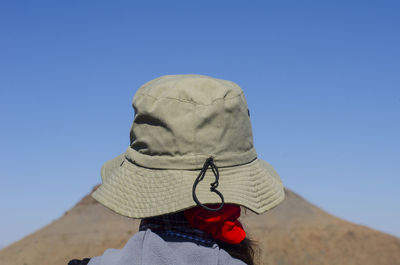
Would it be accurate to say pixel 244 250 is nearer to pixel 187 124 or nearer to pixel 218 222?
pixel 218 222

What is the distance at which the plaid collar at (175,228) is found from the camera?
6.54 feet

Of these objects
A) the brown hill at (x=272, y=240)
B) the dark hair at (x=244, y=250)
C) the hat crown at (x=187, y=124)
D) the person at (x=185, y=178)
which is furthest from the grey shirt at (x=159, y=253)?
the brown hill at (x=272, y=240)

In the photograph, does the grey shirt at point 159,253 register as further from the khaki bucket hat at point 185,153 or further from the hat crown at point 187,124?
the hat crown at point 187,124

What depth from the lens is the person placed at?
193cm

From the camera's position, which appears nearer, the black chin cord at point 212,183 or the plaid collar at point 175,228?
the black chin cord at point 212,183

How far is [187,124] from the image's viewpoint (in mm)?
1976

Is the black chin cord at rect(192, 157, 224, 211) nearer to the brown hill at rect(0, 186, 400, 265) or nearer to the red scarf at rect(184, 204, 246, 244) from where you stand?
the red scarf at rect(184, 204, 246, 244)

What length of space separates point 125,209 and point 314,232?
19.2 m

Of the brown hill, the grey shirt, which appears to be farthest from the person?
the brown hill

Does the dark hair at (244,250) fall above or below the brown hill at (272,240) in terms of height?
above

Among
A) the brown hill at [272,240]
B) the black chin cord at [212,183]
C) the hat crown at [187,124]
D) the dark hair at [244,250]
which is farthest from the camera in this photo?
the brown hill at [272,240]

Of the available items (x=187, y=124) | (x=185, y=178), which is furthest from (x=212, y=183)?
(x=187, y=124)

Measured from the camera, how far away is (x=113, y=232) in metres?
19.2

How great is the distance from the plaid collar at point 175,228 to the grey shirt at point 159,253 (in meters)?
0.02
